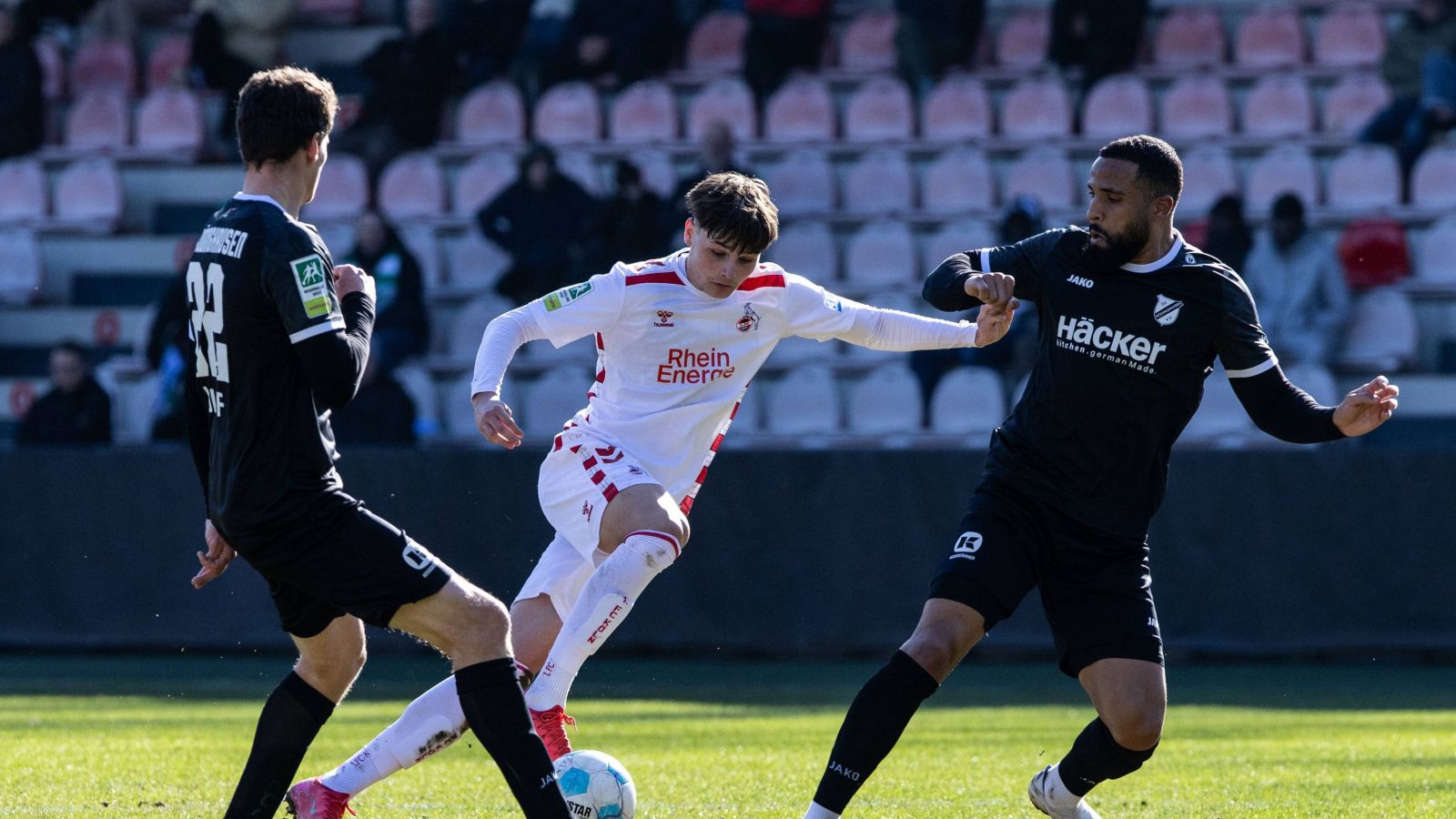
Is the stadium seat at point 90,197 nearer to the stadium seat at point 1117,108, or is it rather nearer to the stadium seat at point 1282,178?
the stadium seat at point 1117,108

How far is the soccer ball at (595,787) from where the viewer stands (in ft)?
18.5

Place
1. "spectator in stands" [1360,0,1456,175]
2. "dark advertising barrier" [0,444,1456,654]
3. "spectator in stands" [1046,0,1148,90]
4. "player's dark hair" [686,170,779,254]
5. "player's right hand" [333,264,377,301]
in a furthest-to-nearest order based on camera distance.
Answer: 1. "spectator in stands" [1046,0,1148,90]
2. "spectator in stands" [1360,0,1456,175]
3. "dark advertising barrier" [0,444,1456,654]
4. "player's dark hair" [686,170,779,254]
5. "player's right hand" [333,264,377,301]

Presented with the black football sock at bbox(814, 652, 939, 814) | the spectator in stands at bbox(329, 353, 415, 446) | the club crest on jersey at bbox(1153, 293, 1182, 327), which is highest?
the club crest on jersey at bbox(1153, 293, 1182, 327)

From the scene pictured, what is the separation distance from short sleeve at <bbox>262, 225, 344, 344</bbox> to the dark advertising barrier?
22.8ft

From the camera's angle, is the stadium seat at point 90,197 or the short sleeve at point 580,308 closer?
the short sleeve at point 580,308

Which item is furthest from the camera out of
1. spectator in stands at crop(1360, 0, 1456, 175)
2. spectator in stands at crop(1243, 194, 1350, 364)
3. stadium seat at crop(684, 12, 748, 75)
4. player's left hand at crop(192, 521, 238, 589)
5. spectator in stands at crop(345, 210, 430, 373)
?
stadium seat at crop(684, 12, 748, 75)

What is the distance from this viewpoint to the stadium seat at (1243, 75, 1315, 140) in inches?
597

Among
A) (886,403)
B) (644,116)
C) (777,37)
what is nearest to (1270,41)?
(777,37)

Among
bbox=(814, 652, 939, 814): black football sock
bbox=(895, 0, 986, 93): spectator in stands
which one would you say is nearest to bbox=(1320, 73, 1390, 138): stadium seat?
bbox=(895, 0, 986, 93): spectator in stands

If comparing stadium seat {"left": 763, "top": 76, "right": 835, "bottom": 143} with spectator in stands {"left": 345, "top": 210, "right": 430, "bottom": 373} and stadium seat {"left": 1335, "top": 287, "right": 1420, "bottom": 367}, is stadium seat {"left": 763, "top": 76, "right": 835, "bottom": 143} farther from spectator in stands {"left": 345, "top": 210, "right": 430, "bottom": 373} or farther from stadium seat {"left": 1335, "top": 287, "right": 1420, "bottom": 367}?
stadium seat {"left": 1335, "top": 287, "right": 1420, "bottom": 367}

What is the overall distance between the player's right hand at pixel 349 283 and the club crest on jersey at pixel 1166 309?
2.37m

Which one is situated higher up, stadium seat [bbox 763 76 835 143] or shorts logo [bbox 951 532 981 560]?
stadium seat [bbox 763 76 835 143]

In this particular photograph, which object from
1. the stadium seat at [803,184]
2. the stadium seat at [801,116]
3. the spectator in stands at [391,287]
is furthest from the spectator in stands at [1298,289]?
the spectator in stands at [391,287]

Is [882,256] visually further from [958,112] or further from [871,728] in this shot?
[871,728]
